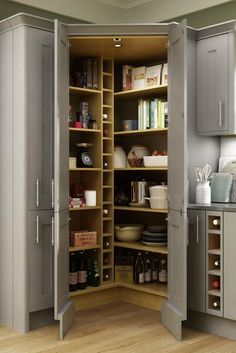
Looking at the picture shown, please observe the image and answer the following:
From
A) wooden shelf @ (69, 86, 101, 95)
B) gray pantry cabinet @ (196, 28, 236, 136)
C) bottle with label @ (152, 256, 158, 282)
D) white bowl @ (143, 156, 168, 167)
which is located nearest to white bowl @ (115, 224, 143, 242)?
bottle with label @ (152, 256, 158, 282)

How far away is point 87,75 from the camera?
15.4 ft

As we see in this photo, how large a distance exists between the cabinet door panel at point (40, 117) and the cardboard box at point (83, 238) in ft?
2.26

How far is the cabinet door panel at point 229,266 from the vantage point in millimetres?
3658

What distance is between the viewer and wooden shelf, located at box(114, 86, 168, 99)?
454cm

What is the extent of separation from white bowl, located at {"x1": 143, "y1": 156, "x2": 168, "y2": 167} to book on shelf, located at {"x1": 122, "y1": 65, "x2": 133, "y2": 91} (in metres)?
0.71

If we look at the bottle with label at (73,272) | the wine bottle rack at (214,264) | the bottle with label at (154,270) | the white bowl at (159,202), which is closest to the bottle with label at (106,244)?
the bottle with label at (73,272)

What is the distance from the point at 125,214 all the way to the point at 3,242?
1.59 meters

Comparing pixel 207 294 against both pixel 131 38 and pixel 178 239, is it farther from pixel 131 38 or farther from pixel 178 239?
pixel 131 38

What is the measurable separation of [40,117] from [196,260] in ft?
5.39

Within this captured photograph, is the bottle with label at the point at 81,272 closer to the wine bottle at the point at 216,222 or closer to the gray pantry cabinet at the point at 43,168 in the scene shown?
the gray pantry cabinet at the point at 43,168

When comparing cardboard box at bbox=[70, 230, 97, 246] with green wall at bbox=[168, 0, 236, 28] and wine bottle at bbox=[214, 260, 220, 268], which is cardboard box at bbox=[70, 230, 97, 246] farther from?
green wall at bbox=[168, 0, 236, 28]

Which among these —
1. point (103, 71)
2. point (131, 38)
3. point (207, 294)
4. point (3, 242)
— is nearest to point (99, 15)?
point (103, 71)

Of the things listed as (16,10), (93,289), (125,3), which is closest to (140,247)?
(93,289)

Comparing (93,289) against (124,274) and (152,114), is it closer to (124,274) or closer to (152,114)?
(124,274)
